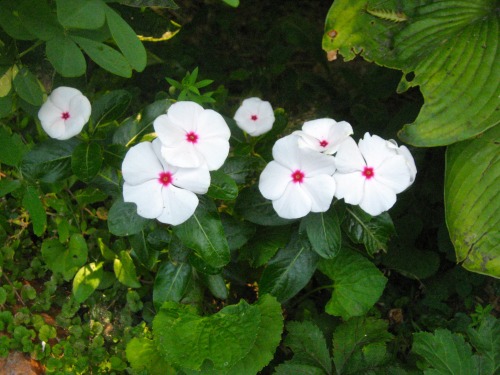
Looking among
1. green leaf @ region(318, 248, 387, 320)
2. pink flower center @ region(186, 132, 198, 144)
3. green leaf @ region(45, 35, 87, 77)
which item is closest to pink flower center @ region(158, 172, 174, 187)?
pink flower center @ region(186, 132, 198, 144)

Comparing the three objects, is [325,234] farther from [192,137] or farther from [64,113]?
[64,113]

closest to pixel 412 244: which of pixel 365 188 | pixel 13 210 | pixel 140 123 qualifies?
pixel 365 188

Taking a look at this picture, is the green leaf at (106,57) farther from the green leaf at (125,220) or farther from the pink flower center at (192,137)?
the green leaf at (125,220)

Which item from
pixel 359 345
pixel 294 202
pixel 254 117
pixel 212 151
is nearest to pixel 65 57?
pixel 212 151

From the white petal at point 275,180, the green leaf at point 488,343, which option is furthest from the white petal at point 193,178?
the green leaf at point 488,343

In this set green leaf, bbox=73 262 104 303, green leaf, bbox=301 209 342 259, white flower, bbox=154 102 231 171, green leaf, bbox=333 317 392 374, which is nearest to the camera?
white flower, bbox=154 102 231 171

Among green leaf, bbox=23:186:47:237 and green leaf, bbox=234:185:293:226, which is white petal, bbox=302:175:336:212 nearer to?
green leaf, bbox=234:185:293:226
